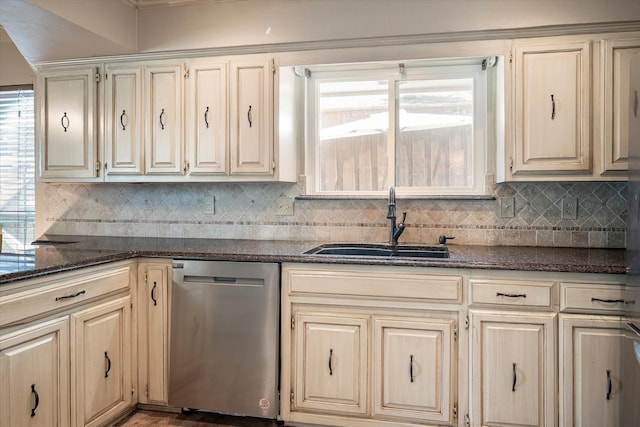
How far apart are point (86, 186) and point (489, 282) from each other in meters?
2.73

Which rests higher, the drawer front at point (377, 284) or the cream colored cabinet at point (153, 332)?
the drawer front at point (377, 284)

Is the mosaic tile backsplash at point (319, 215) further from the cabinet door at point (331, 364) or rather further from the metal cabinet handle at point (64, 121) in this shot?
the cabinet door at point (331, 364)

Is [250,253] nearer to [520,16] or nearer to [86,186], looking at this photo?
[86,186]

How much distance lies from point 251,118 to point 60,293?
1330 mm

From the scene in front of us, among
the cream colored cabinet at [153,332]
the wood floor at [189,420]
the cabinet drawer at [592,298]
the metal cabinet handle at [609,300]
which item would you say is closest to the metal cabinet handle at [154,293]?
the cream colored cabinet at [153,332]

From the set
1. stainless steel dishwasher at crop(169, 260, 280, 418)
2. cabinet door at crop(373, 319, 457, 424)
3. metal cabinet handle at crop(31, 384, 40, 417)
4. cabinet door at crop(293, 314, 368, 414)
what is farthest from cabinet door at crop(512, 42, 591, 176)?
metal cabinet handle at crop(31, 384, 40, 417)

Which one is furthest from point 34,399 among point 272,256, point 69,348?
point 272,256

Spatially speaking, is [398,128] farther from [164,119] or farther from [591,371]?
[591,371]

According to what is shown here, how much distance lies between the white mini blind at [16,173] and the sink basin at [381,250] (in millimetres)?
2241

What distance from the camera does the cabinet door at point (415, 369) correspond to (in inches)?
81.4

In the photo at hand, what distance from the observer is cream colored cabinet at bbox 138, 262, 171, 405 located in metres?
2.38

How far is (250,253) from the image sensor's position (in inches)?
88.9

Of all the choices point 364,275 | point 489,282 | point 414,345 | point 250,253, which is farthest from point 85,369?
point 489,282

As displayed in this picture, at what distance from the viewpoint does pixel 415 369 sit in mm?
2096
